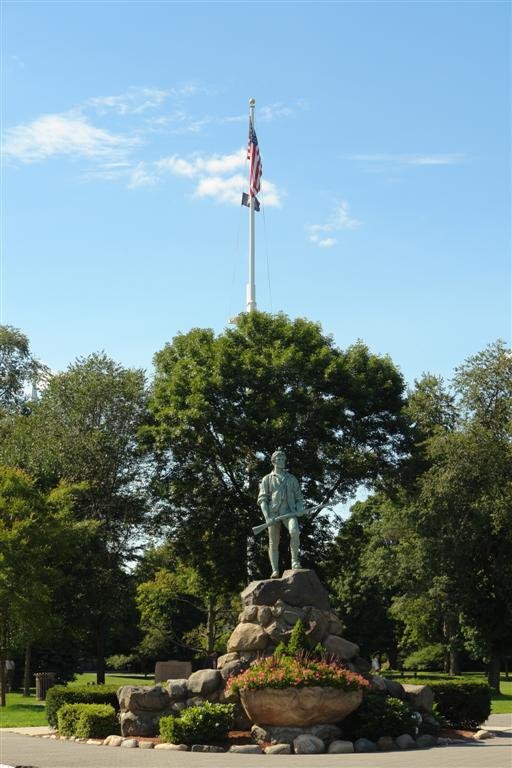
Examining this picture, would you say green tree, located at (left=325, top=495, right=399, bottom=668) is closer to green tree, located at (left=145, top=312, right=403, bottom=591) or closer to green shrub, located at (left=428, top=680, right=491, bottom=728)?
green tree, located at (left=145, top=312, right=403, bottom=591)

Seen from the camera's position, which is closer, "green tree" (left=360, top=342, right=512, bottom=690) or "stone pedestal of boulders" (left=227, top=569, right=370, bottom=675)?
"stone pedestal of boulders" (left=227, top=569, right=370, bottom=675)

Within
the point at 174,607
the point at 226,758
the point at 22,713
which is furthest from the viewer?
the point at 174,607

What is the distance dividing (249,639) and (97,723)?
3.87 meters

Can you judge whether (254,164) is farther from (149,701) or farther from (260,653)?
(149,701)

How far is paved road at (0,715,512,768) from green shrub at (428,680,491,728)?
3.15 meters

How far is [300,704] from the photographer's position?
20.4 m

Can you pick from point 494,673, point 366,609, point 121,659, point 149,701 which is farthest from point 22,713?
point 121,659

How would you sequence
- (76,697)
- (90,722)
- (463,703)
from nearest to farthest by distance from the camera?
(90,722), (463,703), (76,697)

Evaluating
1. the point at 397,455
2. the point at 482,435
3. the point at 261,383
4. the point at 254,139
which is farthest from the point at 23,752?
the point at 254,139

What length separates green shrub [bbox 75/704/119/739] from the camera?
22266 mm

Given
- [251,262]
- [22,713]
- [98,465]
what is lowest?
[22,713]

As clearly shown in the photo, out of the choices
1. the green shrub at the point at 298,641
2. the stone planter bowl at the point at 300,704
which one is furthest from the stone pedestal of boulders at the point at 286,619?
the stone planter bowl at the point at 300,704

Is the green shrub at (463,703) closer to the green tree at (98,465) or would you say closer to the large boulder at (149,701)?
the large boulder at (149,701)

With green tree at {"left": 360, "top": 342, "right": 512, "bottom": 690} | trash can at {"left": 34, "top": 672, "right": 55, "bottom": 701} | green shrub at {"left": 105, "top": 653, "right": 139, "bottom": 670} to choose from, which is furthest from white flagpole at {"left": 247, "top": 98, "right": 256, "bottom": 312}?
green shrub at {"left": 105, "top": 653, "right": 139, "bottom": 670}
